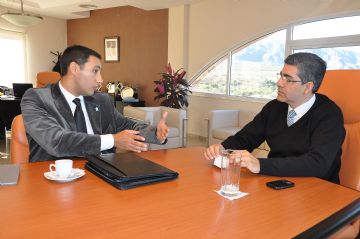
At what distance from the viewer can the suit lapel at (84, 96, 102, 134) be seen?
1850mm

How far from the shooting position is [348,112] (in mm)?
1633

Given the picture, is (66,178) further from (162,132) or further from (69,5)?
(69,5)

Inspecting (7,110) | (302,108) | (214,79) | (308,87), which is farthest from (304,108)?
(7,110)

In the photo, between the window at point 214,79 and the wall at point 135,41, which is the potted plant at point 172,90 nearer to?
the window at point 214,79

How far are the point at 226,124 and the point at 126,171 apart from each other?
12.3ft

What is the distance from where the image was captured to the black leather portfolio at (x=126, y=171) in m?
1.11

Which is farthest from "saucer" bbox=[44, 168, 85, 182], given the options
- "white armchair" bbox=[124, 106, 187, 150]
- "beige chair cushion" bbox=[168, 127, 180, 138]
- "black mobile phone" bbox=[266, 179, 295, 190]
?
"beige chair cushion" bbox=[168, 127, 180, 138]

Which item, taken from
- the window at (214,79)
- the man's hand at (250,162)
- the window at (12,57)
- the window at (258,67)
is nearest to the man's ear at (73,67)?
the man's hand at (250,162)

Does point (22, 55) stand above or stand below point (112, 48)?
below

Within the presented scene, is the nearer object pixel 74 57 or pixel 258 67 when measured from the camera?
pixel 74 57

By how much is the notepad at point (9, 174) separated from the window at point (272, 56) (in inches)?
163

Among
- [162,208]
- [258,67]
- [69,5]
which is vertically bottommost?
[162,208]

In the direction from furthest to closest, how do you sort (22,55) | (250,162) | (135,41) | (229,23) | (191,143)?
(22,55) → (135,41) → (191,143) → (229,23) → (250,162)

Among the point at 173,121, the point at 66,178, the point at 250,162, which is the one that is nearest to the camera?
the point at 66,178
